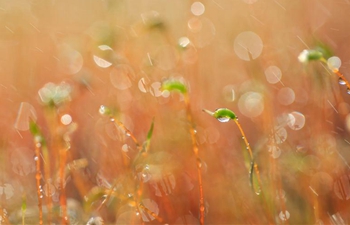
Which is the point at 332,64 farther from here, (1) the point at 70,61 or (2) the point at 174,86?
(1) the point at 70,61

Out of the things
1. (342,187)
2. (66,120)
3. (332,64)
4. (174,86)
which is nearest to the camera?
(174,86)

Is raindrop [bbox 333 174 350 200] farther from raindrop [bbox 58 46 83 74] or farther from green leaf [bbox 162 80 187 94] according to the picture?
raindrop [bbox 58 46 83 74]

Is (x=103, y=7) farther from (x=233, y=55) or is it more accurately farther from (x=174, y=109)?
(x=174, y=109)

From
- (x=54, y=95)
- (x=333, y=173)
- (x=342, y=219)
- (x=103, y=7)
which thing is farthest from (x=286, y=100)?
(x=103, y=7)

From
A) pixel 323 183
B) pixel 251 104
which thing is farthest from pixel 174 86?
pixel 251 104

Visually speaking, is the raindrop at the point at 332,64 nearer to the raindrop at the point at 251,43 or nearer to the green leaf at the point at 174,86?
the green leaf at the point at 174,86
